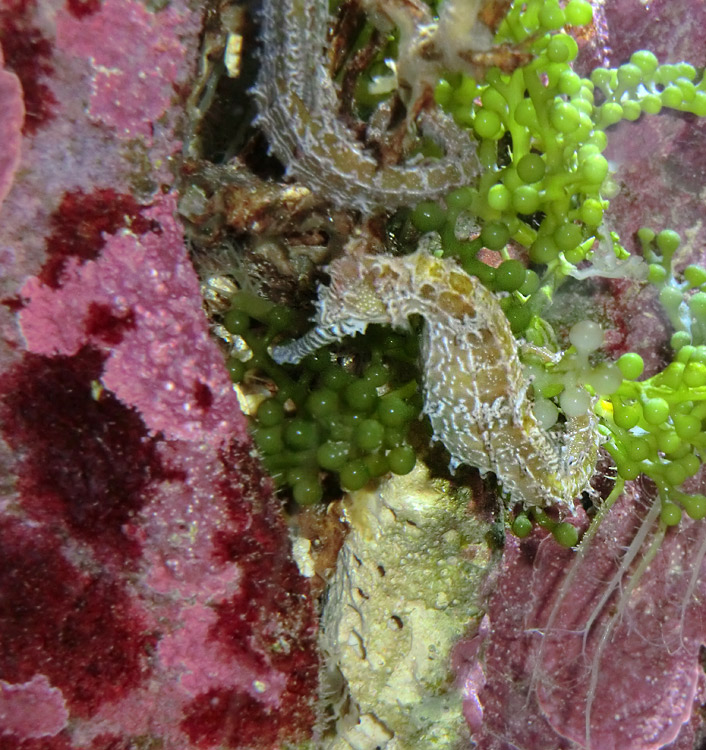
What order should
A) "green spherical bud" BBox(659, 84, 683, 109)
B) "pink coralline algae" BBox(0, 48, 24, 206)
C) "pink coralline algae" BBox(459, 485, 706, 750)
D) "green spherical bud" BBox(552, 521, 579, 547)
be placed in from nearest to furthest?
1. "pink coralline algae" BBox(0, 48, 24, 206)
2. "green spherical bud" BBox(659, 84, 683, 109)
3. "green spherical bud" BBox(552, 521, 579, 547)
4. "pink coralline algae" BBox(459, 485, 706, 750)

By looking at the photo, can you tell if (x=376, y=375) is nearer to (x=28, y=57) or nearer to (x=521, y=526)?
(x=521, y=526)

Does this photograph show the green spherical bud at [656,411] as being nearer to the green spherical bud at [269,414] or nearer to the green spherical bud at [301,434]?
the green spherical bud at [301,434]

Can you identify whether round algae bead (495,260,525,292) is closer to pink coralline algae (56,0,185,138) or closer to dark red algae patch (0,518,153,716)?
pink coralline algae (56,0,185,138)

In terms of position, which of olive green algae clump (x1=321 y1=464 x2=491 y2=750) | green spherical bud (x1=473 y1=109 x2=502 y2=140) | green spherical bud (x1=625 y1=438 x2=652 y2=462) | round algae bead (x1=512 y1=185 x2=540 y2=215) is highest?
green spherical bud (x1=473 y1=109 x2=502 y2=140)

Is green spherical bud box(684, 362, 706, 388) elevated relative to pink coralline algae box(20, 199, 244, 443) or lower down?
elevated

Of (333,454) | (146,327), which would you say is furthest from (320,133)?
(333,454)

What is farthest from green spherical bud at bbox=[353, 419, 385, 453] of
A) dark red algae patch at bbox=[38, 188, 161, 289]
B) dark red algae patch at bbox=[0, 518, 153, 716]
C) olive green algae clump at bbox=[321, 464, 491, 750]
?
dark red algae patch at bbox=[38, 188, 161, 289]

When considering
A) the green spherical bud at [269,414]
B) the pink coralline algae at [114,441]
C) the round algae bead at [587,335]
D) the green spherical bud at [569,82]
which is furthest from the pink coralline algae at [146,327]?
the green spherical bud at [569,82]
